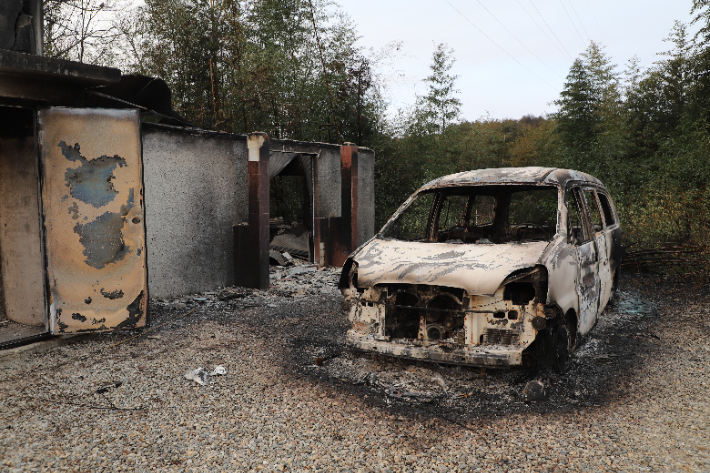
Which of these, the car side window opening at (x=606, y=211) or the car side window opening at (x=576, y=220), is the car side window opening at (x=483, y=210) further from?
the car side window opening at (x=606, y=211)

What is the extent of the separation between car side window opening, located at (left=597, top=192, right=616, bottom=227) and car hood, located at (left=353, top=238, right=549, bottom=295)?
2364 mm

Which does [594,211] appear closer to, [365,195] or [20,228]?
[365,195]

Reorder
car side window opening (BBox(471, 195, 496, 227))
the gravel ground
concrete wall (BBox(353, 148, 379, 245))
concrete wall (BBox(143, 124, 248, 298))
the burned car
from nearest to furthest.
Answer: the gravel ground, the burned car, car side window opening (BBox(471, 195, 496, 227)), concrete wall (BBox(143, 124, 248, 298)), concrete wall (BBox(353, 148, 379, 245))

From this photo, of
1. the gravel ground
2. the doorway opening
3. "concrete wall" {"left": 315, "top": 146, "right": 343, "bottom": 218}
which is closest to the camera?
the gravel ground

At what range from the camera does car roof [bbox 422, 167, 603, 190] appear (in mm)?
4766

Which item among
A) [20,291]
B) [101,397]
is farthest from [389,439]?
[20,291]

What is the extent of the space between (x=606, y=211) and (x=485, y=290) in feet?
11.1

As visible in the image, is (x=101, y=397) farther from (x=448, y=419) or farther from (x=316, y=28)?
(x=316, y=28)

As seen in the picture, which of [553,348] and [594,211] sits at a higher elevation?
[594,211]

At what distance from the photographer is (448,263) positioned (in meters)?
4.04

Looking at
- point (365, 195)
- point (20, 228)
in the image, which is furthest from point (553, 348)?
point (365, 195)

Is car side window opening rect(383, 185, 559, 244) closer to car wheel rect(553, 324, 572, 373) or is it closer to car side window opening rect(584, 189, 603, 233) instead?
car side window opening rect(584, 189, 603, 233)

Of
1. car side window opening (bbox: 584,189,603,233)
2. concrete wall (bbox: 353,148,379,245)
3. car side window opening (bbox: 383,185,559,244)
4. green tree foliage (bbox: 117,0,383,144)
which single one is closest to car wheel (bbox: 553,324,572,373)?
car side window opening (bbox: 383,185,559,244)

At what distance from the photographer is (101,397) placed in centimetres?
401
